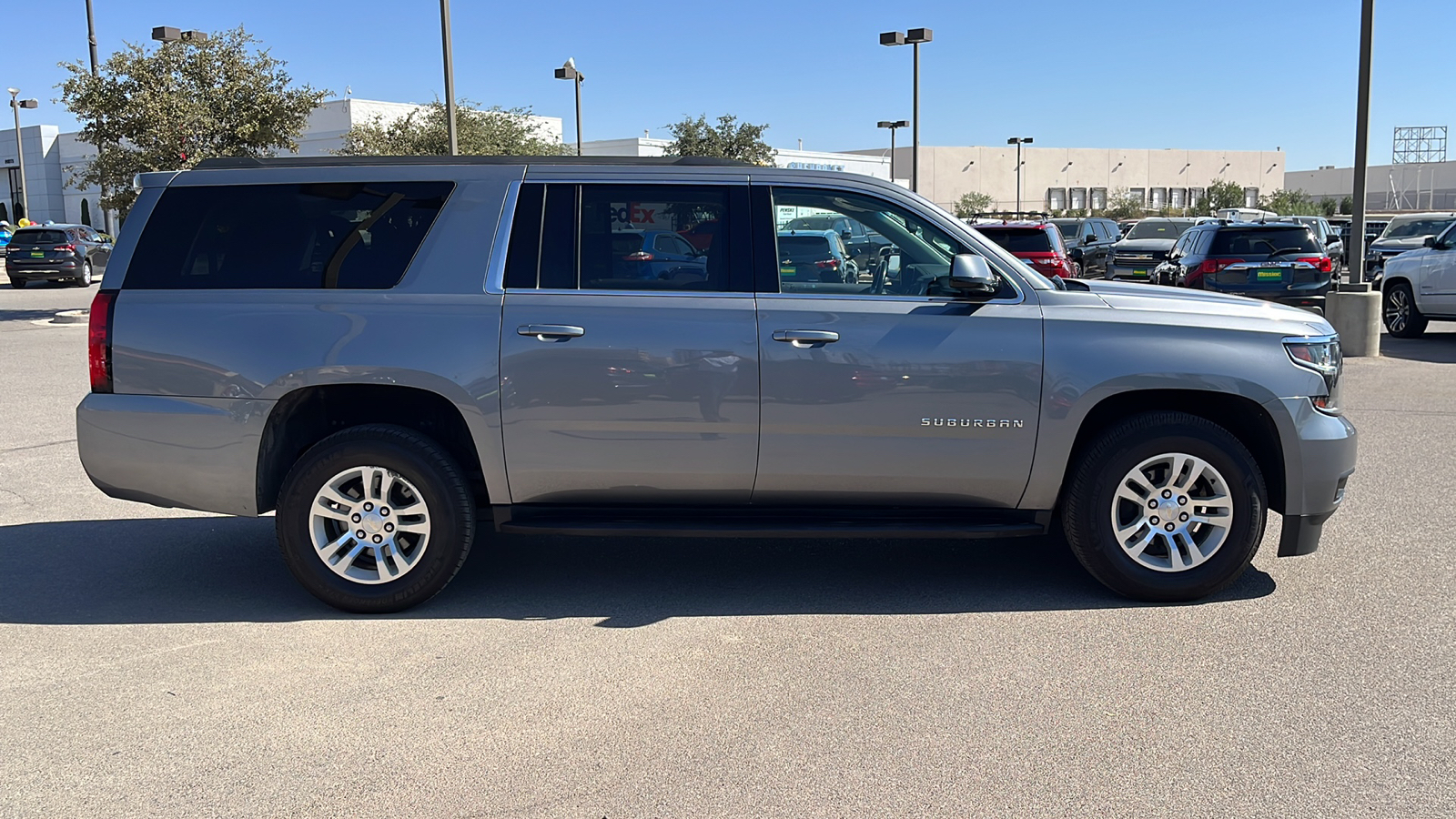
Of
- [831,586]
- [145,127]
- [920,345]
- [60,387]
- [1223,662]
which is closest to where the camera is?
[1223,662]

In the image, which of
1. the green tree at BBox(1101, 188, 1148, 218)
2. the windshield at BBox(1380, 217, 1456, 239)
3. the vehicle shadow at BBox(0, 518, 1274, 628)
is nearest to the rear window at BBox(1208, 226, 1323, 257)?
the vehicle shadow at BBox(0, 518, 1274, 628)

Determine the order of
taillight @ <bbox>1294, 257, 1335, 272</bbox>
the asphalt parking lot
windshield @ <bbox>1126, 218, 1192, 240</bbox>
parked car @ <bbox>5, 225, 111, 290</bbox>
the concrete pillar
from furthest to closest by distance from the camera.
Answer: parked car @ <bbox>5, 225, 111, 290</bbox> → windshield @ <bbox>1126, 218, 1192, 240</bbox> → taillight @ <bbox>1294, 257, 1335, 272</bbox> → the concrete pillar → the asphalt parking lot

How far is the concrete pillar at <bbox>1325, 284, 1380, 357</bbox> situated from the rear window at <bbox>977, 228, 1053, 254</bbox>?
4.39m

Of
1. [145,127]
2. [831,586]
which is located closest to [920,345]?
[831,586]

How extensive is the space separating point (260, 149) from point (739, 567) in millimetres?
21010

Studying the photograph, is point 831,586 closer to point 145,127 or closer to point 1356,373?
point 1356,373

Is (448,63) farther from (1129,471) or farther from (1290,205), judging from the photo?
(1290,205)

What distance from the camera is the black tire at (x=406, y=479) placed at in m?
5.34

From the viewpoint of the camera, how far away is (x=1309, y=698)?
4.37 metres

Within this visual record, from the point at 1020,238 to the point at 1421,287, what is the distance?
545cm

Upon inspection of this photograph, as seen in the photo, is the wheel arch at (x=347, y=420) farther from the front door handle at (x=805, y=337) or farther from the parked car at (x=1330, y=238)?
the parked car at (x=1330, y=238)

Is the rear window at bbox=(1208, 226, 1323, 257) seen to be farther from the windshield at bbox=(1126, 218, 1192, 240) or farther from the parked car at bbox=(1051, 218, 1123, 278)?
the windshield at bbox=(1126, 218, 1192, 240)

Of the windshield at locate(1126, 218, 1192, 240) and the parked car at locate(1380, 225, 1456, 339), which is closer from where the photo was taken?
the parked car at locate(1380, 225, 1456, 339)

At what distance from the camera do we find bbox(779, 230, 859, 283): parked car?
5414 millimetres
